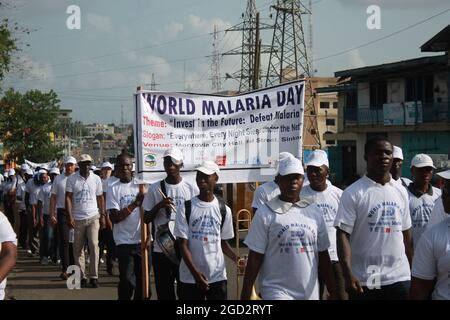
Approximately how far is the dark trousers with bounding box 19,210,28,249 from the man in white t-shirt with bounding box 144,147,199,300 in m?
9.96

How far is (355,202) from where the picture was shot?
5.78 metres

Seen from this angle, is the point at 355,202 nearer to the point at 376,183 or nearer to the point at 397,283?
the point at 376,183

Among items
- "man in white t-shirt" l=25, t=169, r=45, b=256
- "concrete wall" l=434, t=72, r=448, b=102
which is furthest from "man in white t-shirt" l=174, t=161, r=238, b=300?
"concrete wall" l=434, t=72, r=448, b=102

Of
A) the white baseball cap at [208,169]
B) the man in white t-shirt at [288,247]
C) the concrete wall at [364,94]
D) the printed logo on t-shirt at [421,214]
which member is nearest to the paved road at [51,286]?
the printed logo on t-shirt at [421,214]

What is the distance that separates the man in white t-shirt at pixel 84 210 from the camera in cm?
1065

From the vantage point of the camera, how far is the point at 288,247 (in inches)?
196

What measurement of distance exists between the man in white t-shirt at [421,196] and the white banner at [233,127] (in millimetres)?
1405

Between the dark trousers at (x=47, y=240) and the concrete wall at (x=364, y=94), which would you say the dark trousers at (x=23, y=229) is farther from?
the concrete wall at (x=364, y=94)

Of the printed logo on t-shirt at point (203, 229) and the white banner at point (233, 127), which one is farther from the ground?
the white banner at point (233, 127)

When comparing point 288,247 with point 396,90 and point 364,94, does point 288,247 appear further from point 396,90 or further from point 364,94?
point 364,94

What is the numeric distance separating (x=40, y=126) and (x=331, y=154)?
19328 millimetres

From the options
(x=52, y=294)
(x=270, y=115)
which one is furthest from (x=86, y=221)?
(x=270, y=115)

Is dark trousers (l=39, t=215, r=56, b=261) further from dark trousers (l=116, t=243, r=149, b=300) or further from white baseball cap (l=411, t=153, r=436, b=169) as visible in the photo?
white baseball cap (l=411, t=153, r=436, b=169)

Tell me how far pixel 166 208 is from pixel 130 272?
1197mm
